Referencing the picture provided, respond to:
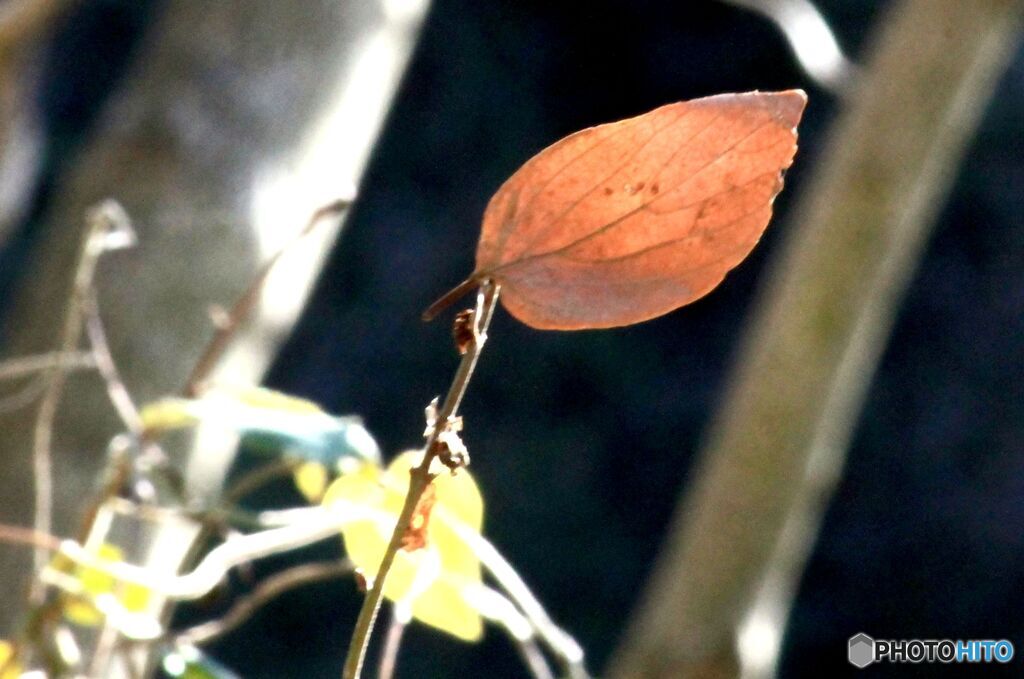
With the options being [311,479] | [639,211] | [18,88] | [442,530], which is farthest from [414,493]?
[18,88]

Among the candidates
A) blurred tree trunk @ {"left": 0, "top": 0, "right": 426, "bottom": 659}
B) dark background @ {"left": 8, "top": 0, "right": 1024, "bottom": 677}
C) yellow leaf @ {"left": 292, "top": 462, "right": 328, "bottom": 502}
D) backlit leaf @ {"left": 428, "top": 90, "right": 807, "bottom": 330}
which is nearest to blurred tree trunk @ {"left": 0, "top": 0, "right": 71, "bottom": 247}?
blurred tree trunk @ {"left": 0, "top": 0, "right": 426, "bottom": 659}

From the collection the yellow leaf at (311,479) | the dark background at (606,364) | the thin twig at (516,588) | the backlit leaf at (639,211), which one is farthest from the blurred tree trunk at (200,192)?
the dark background at (606,364)

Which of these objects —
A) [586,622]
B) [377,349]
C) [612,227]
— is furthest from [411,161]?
[612,227]

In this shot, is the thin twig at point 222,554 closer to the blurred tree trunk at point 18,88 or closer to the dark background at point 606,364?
the blurred tree trunk at point 18,88

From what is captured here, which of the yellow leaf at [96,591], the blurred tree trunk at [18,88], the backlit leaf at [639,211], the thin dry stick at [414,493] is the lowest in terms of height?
the thin dry stick at [414,493]

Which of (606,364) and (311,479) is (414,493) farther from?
(606,364)

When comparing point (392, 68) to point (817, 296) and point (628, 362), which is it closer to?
point (817, 296)
